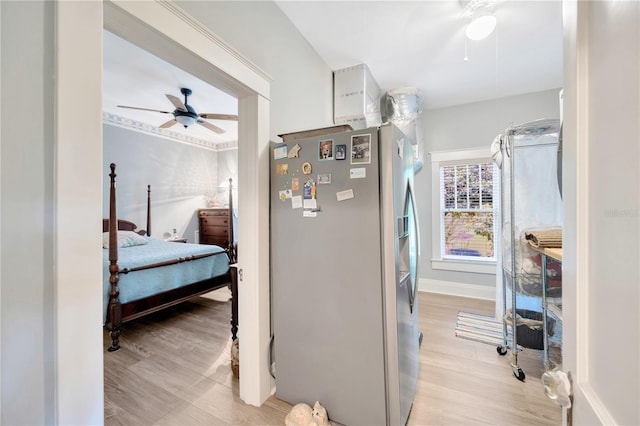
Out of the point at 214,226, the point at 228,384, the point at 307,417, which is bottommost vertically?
the point at 228,384

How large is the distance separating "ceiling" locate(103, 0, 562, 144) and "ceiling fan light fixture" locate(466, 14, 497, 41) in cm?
14

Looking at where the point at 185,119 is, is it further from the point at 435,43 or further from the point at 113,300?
the point at 435,43

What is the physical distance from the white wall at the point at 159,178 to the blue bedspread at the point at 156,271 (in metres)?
1.29

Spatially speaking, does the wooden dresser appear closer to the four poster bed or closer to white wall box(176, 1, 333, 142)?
the four poster bed

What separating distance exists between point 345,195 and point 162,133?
496 cm

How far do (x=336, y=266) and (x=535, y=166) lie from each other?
6.13ft

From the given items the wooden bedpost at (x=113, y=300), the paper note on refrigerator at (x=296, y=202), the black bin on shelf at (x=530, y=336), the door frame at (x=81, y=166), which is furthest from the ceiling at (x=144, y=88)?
the black bin on shelf at (x=530, y=336)

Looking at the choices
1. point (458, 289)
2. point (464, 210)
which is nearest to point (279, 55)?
point (464, 210)

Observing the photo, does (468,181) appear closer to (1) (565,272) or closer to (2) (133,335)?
(1) (565,272)

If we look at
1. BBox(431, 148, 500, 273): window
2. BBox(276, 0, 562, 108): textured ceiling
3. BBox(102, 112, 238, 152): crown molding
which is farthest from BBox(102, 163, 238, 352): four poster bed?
BBox(431, 148, 500, 273): window

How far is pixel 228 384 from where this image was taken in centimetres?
190

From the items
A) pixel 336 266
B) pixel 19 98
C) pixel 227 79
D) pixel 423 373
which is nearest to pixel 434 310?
pixel 423 373

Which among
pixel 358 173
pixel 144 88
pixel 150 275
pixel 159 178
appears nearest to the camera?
pixel 358 173

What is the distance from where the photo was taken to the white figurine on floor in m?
1.43
